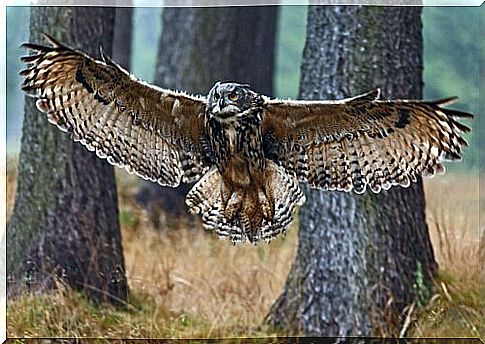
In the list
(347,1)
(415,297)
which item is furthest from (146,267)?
(347,1)

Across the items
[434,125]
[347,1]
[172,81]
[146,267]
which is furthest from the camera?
[172,81]

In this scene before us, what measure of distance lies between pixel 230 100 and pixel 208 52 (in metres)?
1.14

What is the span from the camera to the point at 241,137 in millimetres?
2117

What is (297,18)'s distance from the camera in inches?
109

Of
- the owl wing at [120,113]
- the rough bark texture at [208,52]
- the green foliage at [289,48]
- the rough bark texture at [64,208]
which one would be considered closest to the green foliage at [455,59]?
the green foliage at [289,48]

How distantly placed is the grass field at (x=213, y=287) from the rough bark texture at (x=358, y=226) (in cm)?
5

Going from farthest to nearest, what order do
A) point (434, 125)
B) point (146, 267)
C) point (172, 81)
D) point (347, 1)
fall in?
1. point (172, 81)
2. point (146, 267)
3. point (347, 1)
4. point (434, 125)

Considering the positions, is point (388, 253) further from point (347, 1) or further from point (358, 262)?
point (347, 1)

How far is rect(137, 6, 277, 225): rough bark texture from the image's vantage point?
9.34 feet

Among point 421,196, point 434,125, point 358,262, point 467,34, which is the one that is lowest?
point 358,262

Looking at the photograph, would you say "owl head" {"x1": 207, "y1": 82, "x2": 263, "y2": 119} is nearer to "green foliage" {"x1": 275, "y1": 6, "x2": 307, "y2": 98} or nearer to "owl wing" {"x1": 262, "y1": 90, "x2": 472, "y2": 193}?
"owl wing" {"x1": 262, "y1": 90, "x2": 472, "y2": 193}

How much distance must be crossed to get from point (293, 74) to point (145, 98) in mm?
736

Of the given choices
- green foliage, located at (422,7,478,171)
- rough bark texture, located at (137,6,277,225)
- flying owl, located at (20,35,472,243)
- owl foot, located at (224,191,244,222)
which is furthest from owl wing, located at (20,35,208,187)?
green foliage, located at (422,7,478,171)

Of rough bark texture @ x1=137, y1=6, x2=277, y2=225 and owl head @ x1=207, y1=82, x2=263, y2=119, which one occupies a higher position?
rough bark texture @ x1=137, y1=6, x2=277, y2=225
